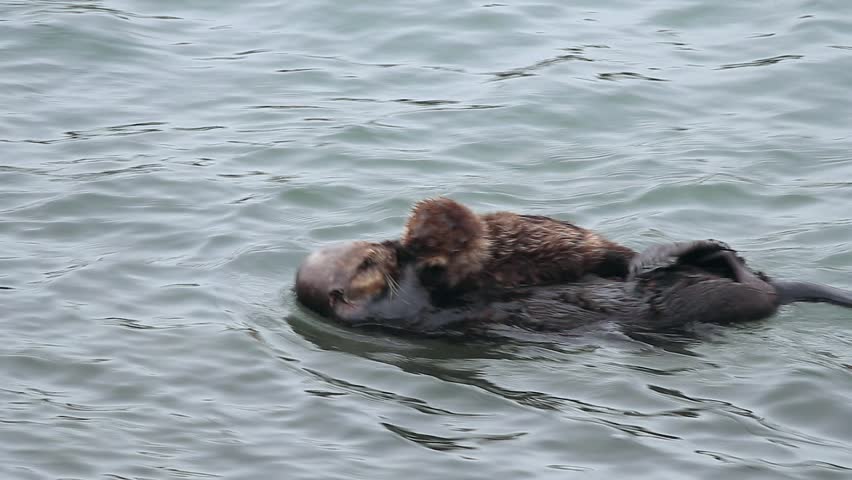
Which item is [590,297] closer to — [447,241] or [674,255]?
[674,255]

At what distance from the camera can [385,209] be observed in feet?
26.3

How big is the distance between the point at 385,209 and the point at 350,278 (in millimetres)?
1646

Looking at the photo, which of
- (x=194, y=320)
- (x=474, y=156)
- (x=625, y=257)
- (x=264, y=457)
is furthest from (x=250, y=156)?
(x=264, y=457)

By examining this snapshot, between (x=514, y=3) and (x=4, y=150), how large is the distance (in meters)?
5.29

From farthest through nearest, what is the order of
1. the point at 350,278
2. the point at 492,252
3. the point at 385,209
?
the point at 385,209 < the point at 350,278 < the point at 492,252

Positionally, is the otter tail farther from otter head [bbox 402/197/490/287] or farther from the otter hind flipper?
otter head [bbox 402/197/490/287]

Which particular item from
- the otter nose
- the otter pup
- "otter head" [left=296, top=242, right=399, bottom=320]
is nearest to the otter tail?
the otter pup

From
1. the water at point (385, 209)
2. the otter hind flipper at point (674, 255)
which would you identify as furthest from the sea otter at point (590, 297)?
the water at point (385, 209)

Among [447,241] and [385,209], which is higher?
[447,241]

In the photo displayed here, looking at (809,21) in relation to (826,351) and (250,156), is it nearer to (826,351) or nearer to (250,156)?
(250,156)

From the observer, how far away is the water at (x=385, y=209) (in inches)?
205

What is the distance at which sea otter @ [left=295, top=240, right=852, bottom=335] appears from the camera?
6074mm

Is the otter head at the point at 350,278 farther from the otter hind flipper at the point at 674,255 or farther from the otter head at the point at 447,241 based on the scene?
the otter hind flipper at the point at 674,255

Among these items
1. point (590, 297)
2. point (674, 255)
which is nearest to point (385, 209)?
point (590, 297)
